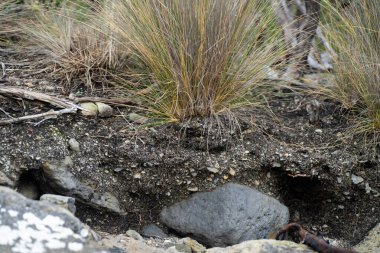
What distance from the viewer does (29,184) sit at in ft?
9.75

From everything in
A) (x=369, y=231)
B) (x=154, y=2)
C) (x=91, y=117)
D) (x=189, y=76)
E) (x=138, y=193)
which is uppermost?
(x=154, y=2)

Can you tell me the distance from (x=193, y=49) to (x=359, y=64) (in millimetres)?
882

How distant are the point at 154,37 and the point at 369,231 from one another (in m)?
1.43

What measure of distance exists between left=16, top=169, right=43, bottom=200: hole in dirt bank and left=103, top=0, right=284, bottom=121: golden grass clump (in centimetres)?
66

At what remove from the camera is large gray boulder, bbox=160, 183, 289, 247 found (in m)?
3.02

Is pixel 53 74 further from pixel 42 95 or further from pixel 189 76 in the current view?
pixel 189 76

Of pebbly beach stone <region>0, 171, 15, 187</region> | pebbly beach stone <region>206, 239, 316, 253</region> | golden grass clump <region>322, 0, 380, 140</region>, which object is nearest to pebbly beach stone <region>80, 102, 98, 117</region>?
pebbly beach stone <region>0, 171, 15, 187</region>

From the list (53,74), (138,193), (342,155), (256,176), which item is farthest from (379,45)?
(53,74)

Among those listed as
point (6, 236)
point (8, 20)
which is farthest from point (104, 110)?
point (6, 236)

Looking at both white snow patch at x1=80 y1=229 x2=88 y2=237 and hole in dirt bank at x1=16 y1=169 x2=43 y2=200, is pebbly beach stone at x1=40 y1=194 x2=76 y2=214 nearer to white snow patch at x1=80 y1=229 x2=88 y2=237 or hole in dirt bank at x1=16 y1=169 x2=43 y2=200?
white snow patch at x1=80 y1=229 x2=88 y2=237

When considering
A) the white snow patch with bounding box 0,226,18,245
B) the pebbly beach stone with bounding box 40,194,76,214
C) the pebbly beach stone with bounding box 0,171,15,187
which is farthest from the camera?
the pebbly beach stone with bounding box 0,171,15,187

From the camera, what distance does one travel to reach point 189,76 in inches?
126

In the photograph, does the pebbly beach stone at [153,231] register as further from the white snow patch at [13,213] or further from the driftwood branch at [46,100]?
the white snow patch at [13,213]

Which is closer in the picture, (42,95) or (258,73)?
(42,95)
